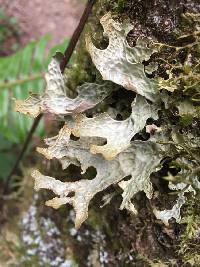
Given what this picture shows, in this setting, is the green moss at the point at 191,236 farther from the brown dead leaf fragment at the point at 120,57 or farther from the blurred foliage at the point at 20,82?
the blurred foliage at the point at 20,82

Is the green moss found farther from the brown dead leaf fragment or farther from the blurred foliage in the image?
the blurred foliage

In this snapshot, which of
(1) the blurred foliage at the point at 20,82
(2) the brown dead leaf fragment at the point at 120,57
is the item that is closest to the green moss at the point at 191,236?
(2) the brown dead leaf fragment at the point at 120,57

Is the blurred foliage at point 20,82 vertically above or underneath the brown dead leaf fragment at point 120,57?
underneath

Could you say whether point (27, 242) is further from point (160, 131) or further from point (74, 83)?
point (160, 131)

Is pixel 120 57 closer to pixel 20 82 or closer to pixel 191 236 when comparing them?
pixel 191 236

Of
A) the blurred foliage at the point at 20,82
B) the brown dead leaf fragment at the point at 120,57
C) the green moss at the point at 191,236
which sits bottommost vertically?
the green moss at the point at 191,236

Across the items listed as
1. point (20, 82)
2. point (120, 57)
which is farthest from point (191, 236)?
point (20, 82)

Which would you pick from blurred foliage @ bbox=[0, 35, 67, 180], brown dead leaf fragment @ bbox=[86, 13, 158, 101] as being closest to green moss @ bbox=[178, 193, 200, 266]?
brown dead leaf fragment @ bbox=[86, 13, 158, 101]

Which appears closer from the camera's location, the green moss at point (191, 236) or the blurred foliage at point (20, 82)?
the green moss at point (191, 236)

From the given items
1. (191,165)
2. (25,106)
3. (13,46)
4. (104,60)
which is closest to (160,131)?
(191,165)
